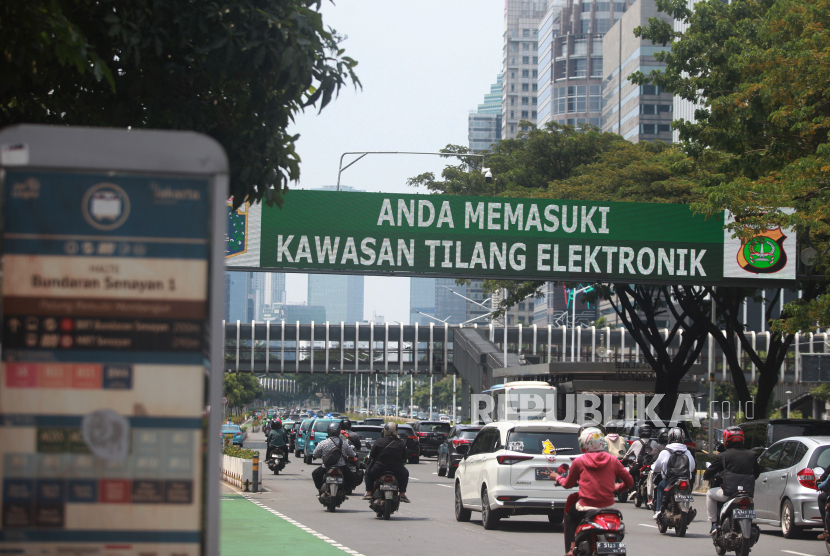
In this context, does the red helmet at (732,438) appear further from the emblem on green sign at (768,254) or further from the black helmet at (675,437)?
the emblem on green sign at (768,254)

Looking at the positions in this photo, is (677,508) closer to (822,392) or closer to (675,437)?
(675,437)

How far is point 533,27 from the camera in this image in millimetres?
197375

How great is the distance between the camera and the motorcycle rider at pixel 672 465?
54.7ft

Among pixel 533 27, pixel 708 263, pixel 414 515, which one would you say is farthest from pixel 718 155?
pixel 533 27

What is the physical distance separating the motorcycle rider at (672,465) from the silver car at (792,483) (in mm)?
1382

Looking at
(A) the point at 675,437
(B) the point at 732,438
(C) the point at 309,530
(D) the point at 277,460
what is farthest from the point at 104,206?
(D) the point at 277,460

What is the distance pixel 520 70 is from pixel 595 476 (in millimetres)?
188043

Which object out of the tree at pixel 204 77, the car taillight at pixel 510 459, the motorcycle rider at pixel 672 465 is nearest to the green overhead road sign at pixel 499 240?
the motorcycle rider at pixel 672 465

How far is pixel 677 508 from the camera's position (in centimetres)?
1666

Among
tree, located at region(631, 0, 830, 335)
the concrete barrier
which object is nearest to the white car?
the concrete barrier

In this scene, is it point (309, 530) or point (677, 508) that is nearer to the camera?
point (309, 530)

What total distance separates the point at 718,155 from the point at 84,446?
93.9ft

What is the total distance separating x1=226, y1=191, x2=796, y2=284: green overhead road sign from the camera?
2848cm

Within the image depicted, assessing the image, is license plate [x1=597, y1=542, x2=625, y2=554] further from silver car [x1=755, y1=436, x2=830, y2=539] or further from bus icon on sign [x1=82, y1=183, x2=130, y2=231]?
silver car [x1=755, y1=436, x2=830, y2=539]
